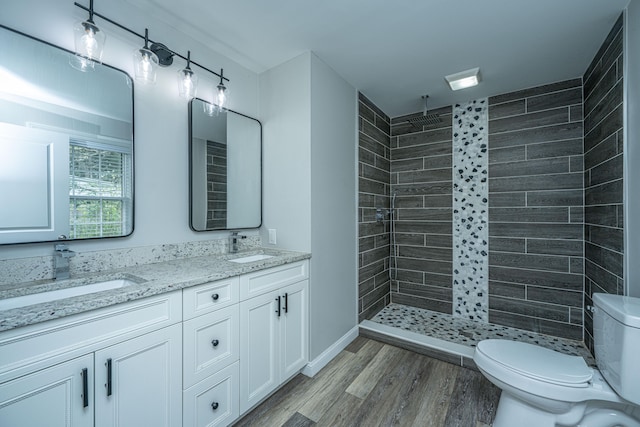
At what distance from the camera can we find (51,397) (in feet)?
3.05

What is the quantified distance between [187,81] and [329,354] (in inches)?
88.9

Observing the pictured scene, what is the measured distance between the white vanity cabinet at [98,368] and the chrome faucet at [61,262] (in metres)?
0.48

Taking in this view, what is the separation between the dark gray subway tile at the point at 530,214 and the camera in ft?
8.09

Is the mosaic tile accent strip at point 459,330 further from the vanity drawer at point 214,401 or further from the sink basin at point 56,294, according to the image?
the sink basin at point 56,294

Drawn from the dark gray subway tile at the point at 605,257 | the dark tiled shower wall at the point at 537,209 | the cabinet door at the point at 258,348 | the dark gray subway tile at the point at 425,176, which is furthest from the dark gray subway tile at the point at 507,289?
the cabinet door at the point at 258,348

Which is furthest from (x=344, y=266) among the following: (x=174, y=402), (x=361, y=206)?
(x=174, y=402)

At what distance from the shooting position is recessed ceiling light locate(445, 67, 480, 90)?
225 centimetres

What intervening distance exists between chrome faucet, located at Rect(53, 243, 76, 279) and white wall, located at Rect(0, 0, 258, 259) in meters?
0.06

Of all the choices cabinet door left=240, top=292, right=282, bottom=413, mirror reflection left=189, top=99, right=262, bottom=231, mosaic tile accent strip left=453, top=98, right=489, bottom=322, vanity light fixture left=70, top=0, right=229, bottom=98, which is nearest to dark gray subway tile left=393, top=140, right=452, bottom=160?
mosaic tile accent strip left=453, top=98, right=489, bottom=322

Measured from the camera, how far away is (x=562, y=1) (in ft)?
5.00

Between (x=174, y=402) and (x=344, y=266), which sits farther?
(x=344, y=266)

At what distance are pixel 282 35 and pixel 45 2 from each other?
47.7 inches

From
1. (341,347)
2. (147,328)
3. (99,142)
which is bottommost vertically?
(341,347)

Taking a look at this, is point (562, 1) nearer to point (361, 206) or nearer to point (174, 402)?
point (361, 206)
